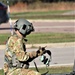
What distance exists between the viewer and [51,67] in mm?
11812

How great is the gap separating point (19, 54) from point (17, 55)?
0.13 feet

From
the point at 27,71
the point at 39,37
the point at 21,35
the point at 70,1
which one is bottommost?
the point at 70,1

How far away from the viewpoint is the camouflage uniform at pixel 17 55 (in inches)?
248

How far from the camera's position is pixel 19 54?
6.29 m

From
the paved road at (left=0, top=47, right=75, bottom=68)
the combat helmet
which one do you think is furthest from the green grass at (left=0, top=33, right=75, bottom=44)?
the combat helmet

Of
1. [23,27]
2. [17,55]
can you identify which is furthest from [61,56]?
[17,55]

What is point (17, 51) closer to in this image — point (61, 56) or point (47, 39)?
point (61, 56)

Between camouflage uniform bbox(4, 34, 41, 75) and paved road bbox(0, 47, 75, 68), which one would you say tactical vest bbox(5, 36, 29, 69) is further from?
paved road bbox(0, 47, 75, 68)

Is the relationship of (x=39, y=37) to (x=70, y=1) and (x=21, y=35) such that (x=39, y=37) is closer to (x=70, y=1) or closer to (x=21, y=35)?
(x=21, y=35)

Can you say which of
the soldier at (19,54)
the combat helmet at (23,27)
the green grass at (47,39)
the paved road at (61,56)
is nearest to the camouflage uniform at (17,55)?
the soldier at (19,54)

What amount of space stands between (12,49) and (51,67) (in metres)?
5.46

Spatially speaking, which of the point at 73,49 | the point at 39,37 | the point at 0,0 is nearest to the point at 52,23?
the point at 0,0

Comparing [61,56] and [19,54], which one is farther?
[61,56]

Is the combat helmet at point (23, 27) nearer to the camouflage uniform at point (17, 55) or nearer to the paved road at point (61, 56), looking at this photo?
the camouflage uniform at point (17, 55)
